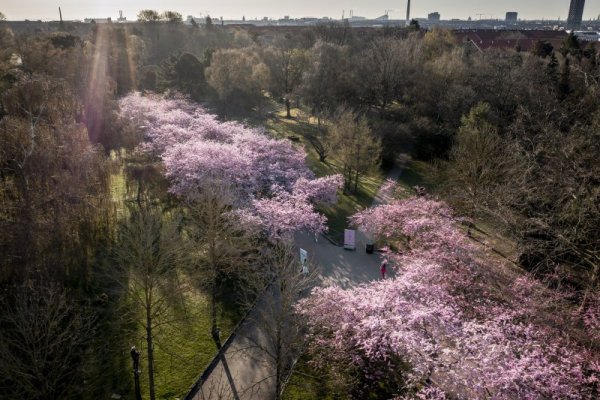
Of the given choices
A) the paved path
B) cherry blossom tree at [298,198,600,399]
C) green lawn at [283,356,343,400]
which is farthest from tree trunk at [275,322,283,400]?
cherry blossom tree at [298,198,600,399]

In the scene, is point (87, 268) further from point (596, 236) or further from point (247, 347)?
point (596, 236)

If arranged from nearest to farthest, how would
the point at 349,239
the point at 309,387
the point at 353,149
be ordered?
the point at 309,387
the point at 349,239
the point at 353,149

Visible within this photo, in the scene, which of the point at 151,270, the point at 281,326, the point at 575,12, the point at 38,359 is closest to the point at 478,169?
the point at 281,326

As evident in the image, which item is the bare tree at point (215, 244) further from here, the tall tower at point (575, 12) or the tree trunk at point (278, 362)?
the tall tower at point (575, 12)

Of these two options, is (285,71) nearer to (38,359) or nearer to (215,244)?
(215,244)

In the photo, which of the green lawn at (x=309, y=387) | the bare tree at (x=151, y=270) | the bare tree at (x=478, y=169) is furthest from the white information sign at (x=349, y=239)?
the bare tree at (x=151, y=270)

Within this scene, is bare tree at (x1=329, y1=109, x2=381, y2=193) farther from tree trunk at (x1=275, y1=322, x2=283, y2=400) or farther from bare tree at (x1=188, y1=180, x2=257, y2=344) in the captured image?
tree trunk at (x1=275, y1=322, x2=283, y2=400)
